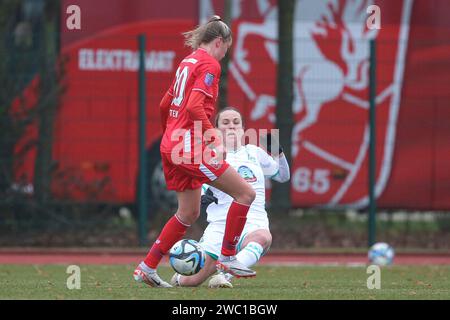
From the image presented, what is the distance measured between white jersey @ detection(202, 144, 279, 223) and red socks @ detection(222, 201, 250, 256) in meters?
0.76

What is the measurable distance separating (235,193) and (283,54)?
7.49 metres

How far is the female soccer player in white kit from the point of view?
9.52m

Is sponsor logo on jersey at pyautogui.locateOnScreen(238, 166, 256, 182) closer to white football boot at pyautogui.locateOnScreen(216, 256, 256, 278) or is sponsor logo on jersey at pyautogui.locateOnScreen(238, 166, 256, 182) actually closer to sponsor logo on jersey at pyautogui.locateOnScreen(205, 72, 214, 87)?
white football boot at pyautogui.locateOnScreen(216, 256, 256, 278)

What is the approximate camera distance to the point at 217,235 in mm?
9656

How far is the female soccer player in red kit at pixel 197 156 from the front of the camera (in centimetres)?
877

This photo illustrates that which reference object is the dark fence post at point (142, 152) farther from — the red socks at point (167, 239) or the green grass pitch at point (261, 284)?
the red socks at point (167, 239)

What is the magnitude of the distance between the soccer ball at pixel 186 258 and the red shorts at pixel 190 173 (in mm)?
422

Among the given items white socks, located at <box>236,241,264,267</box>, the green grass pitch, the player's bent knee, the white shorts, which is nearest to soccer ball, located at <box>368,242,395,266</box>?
the green grass pitch

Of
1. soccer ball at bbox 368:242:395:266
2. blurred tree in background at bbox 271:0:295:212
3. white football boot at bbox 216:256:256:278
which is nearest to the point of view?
white football boot at bbox 216:256:256:278

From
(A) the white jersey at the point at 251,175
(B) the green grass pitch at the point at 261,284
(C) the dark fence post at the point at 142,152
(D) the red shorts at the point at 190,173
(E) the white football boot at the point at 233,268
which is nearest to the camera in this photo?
(B) the green grass pitch at the point at 261,284

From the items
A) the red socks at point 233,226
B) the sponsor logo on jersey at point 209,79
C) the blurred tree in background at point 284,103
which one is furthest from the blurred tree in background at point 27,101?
the sponsor logo on jersey at point 209,79

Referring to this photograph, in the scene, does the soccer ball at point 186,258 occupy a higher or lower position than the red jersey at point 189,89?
lower
